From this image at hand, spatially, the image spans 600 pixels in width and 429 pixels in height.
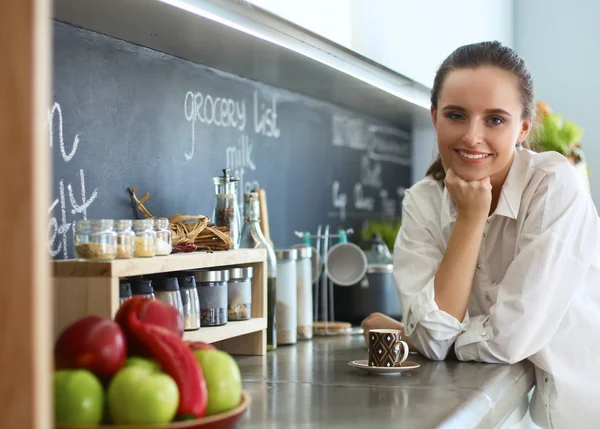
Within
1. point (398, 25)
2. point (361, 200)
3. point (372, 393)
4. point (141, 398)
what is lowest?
point (372, 393)

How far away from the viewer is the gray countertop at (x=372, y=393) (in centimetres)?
109

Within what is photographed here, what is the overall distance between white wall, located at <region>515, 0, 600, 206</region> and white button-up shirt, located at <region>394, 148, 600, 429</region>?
2.00 metres

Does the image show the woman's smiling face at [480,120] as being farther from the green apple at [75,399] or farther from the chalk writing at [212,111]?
the green apple at [75,399]

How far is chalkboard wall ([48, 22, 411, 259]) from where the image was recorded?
4.84ft

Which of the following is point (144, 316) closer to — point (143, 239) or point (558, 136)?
point (143, 239)

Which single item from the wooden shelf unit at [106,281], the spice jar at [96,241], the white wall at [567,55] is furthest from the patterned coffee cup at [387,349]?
the white wall at [567,55]

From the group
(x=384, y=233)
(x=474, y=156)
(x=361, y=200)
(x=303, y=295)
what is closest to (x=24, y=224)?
(x=474, y=156)

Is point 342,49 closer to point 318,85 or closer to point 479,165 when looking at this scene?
point 479,165

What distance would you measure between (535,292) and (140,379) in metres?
0.93

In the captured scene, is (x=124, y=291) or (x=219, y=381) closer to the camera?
(x=219, y=381)

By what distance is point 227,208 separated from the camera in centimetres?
170

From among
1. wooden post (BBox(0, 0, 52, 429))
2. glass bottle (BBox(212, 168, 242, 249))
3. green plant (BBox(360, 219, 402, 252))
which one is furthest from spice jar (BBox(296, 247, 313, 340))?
wooden post (BBox(0, 0, 52, 429))

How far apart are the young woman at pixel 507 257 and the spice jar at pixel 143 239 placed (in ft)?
1.86

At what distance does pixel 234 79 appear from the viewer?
2.04 m
